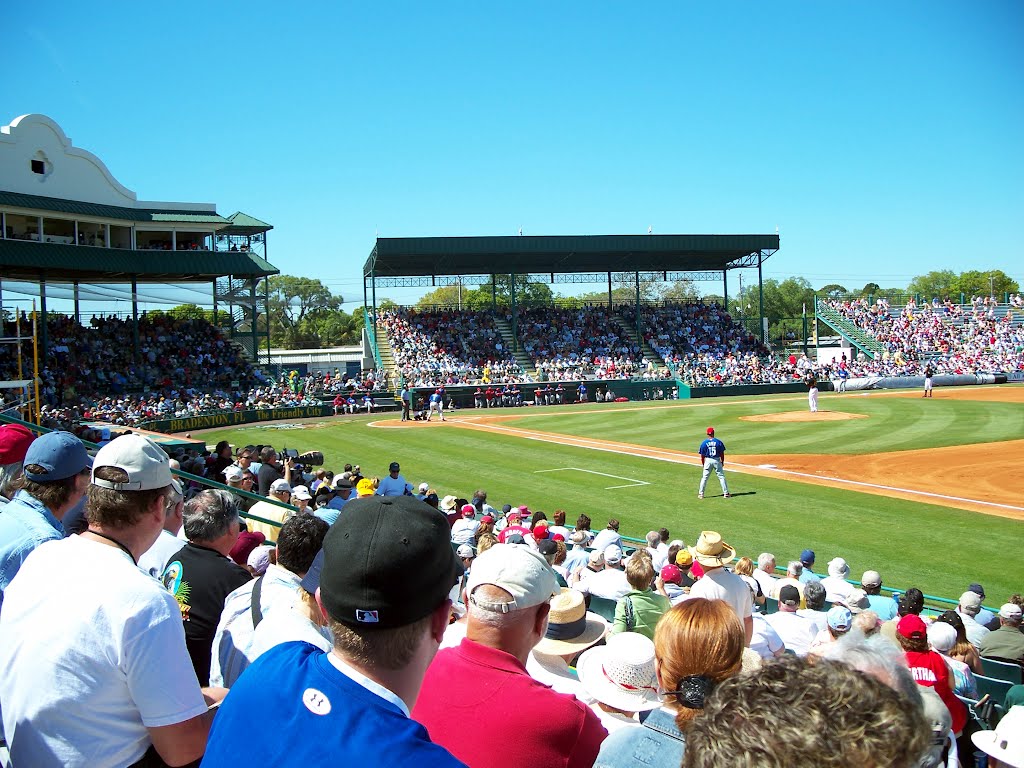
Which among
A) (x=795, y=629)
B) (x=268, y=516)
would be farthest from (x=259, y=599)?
(x=268, y=516)

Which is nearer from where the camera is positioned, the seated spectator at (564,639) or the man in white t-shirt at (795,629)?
the seated spectator at (564,639)

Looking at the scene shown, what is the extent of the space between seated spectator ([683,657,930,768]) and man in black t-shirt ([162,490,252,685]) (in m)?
3.45

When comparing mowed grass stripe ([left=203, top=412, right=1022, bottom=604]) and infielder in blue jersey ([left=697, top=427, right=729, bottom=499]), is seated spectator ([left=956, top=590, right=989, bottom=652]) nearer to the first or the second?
mowed grass stripe ([left=203, top=412, right=1022, bottom=604])

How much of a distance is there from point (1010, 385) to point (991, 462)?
31436 mm

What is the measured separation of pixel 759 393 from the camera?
50.0 m

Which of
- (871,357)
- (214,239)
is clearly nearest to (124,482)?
(214,239)

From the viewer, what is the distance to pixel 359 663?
2160 mm

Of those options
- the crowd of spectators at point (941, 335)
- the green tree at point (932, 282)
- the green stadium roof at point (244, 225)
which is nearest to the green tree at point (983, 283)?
the green tree at point (932, 282)

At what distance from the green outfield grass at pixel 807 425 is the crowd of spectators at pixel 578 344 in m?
6.26

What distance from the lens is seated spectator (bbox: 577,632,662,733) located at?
347 centimetres

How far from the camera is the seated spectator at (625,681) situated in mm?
3473

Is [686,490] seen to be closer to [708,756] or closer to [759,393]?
[708,756]

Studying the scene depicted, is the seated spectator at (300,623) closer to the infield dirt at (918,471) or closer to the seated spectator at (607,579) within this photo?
the seated spectator at (607,579)

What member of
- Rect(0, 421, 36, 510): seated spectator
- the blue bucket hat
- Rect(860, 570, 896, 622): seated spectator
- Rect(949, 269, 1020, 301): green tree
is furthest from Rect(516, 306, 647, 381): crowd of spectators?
Rect(949, 269, 1020, 301): green tree
